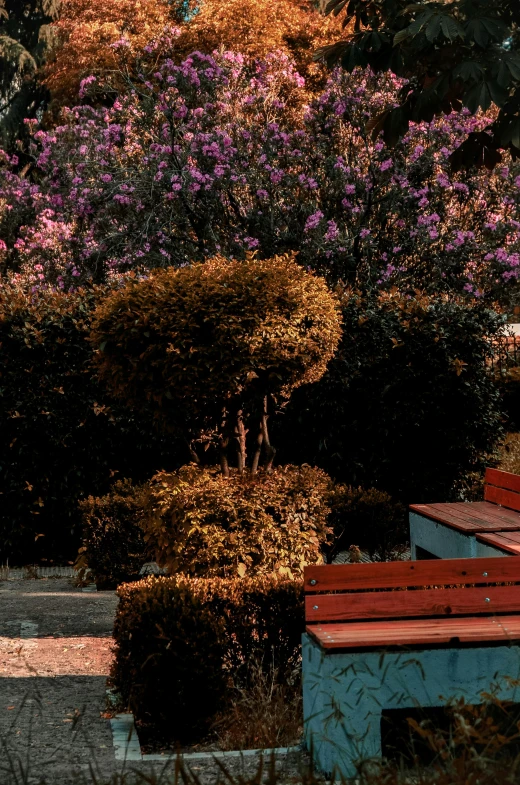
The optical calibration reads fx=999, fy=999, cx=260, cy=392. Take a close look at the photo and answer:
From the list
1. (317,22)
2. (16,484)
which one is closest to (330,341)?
(16,484)

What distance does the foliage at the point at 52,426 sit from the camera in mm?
9523

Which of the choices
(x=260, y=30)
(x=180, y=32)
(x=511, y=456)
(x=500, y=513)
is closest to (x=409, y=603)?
(x=500, y=513)

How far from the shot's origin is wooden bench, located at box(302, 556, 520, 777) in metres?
3.89

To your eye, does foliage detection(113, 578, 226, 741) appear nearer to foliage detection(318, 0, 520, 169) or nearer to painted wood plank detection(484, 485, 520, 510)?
painted wood plank detection(484, 485, 520, 510)

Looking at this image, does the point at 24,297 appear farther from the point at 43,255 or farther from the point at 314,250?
the point at 43,255

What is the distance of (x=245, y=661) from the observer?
5309mm

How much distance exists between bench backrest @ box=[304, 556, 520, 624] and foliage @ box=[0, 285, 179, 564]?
5304mm

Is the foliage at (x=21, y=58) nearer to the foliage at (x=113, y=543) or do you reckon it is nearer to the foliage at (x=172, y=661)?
the foliage at (x=113, y=543)

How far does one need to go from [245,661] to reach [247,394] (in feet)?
6.84

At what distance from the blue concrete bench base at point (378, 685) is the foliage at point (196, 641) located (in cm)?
82

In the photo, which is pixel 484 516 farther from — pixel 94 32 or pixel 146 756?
pixel 94 32

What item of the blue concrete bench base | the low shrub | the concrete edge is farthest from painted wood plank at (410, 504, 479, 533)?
the low shrub

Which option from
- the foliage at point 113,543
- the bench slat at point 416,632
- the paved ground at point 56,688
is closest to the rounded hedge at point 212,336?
the paved ground at point 56,688

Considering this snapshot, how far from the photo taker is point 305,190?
14477 mm
